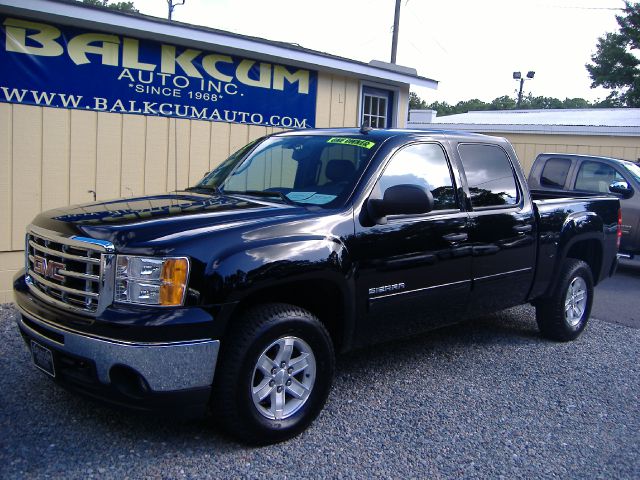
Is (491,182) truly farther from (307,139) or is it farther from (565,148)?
(565,148)

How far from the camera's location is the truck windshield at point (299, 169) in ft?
14.6

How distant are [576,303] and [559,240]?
88 cm

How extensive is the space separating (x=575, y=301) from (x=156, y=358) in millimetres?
4549

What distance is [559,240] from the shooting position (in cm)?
591

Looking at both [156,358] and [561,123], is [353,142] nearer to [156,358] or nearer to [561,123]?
[156,358]

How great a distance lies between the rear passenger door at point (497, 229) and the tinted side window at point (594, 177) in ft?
19.4

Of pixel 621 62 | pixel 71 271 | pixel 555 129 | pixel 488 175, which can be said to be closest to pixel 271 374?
pixel 71 271

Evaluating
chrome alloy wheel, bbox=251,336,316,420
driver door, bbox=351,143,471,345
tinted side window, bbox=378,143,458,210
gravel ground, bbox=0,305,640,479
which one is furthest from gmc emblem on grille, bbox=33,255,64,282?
tinted side window, bbox=378,143,458,210

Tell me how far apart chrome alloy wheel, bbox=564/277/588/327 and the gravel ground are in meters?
0.71

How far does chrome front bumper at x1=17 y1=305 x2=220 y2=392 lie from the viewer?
3.31m

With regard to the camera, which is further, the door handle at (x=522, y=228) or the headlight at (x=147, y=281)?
the door handle at (x=522, y=228)

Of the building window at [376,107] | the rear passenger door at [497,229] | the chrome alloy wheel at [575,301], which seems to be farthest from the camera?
the building window at [376,107]

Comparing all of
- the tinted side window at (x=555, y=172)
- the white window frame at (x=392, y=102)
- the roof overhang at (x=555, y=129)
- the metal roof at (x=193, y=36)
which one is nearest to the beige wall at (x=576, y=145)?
the roof overhang at (x=555, y=129)

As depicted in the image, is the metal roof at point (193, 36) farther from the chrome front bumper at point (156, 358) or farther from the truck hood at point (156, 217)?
the chrome front bumper at point (156, 358)
